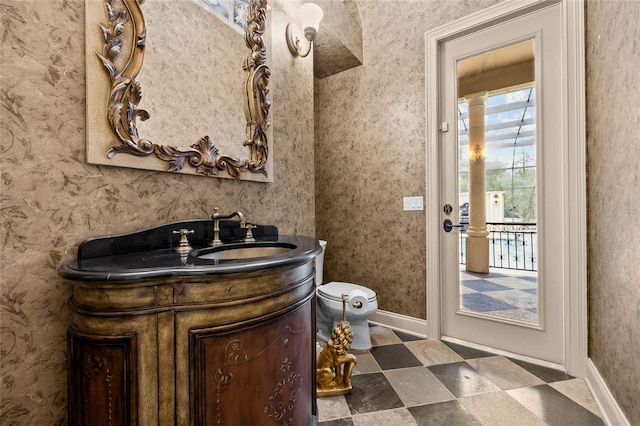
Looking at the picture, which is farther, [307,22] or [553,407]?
[307,22]

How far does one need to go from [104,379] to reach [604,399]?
2.06 meters

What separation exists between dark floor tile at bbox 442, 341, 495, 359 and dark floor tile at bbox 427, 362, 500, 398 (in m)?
0.13

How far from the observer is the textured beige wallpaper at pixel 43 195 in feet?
2.84

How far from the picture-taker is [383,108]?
2473mm

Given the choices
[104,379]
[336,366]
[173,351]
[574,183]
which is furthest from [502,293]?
[104,379]

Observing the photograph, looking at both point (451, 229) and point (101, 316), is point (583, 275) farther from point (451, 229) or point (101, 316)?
→ point (101, 316)

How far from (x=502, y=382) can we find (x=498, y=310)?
1.71 ft

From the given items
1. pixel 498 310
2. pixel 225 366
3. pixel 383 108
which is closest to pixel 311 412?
pixel 225 366

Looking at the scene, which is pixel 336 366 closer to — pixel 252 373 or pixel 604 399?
pixel 252 373

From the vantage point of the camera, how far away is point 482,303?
6.93 feet

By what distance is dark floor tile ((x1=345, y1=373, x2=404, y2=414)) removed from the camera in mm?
1446

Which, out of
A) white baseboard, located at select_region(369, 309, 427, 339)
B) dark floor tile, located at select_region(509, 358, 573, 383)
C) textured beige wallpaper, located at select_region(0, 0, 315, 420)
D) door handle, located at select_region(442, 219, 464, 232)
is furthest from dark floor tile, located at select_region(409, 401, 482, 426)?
textured beige wallpaper, located at select_region(0, 0, 315, 420)

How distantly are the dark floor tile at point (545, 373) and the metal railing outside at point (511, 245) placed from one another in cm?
61

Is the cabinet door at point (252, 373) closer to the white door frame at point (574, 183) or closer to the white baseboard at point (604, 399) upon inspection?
the white baseboard at point (604, 399)
